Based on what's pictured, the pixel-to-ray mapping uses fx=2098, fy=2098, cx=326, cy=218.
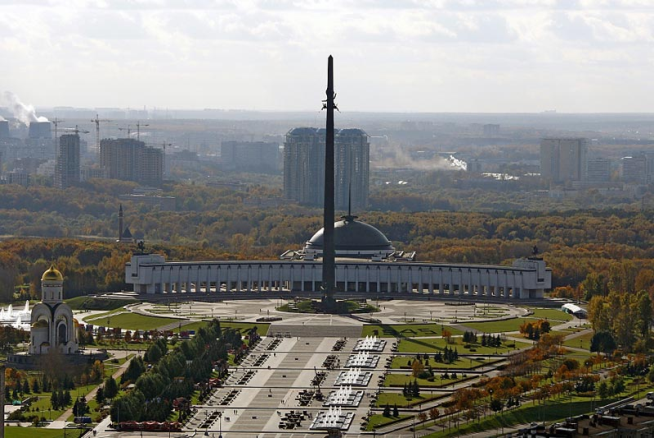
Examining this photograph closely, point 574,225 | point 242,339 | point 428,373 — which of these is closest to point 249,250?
point 574,225

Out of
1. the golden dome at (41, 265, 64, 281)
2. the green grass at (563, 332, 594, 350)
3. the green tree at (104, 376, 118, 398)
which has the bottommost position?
the green grass at (563, 332, 594, 350)

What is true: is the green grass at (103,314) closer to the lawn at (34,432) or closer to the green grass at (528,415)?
the lawn at (34,432)

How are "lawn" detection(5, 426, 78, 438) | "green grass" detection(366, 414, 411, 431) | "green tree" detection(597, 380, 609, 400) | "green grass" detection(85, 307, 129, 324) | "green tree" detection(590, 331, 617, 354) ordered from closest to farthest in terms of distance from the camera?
"lawn" detection(5, 426, 78, 438)
"green grass" detection(366, 414, 411, 431)
"green tree" detection(597, 380, 609, 400)
"green tree" detection(590, 331, 617, 354)
"green grass" detection(85, 307, 129, 324)

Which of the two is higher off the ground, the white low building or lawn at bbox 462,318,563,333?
the white low building

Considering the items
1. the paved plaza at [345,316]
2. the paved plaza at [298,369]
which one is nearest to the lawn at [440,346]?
the paved plaza at [298,369]

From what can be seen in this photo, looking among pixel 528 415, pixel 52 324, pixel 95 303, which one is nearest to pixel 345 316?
pixel 95 303

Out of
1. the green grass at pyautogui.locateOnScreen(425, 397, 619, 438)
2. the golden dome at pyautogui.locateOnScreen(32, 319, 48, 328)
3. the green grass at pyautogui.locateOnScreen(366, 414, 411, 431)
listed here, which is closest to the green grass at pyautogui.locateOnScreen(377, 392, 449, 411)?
the green grass at pyautogui.locateOnScreen(366, 414, 411, 431)

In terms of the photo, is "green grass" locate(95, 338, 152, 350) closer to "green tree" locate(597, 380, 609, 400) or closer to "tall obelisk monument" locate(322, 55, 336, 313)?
"tall obelisk monument" locate(322, 55, 336, 313)
